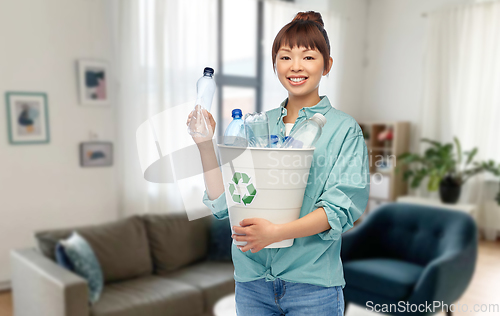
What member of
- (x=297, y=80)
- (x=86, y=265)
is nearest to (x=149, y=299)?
(x=86, y=265)

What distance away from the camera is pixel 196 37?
3.54m

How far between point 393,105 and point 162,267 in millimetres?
3868

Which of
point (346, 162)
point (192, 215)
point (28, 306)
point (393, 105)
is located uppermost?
point (393, 105)

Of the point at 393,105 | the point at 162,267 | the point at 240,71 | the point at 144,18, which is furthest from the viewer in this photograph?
the point at 393,105

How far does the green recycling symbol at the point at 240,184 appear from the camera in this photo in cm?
62

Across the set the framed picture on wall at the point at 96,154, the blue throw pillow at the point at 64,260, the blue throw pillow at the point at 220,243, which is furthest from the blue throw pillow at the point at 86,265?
the framed picture on wall at the point at 96,154

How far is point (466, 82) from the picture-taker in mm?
4453

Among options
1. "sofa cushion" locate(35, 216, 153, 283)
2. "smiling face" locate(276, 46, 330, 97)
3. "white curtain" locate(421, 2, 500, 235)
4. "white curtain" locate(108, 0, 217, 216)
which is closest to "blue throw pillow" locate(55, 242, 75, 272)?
"sofa cushion" locate(35, 216, 153, 283)

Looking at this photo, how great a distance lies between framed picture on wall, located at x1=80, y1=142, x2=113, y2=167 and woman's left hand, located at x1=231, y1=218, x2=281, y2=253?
3.03m

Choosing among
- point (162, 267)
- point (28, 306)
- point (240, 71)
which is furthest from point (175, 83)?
point (28, 306)

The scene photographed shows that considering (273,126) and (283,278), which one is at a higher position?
(273,126)

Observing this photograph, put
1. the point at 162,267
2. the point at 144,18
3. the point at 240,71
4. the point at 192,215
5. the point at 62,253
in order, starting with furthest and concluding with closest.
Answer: the point at 240,71
the point at 144,18
the point at 162,267
the point at 62,253
the point at 192,215

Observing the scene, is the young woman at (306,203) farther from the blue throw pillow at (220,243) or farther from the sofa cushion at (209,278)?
the blue throw pillow at (220,243)

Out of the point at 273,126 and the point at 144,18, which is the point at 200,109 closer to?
the point at 273,126
